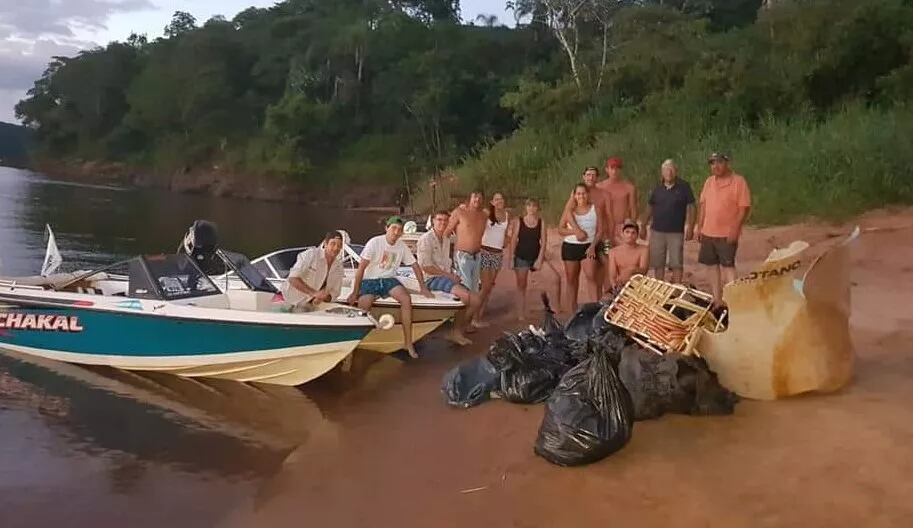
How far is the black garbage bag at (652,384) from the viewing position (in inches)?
231

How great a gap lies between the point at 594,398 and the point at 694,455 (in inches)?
28.0

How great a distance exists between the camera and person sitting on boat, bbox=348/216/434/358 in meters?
9.05

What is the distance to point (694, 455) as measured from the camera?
5.37m

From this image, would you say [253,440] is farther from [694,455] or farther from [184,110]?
[184,110]

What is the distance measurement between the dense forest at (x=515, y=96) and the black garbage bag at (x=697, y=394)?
962cm

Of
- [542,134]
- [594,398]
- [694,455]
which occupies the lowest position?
[694,455]

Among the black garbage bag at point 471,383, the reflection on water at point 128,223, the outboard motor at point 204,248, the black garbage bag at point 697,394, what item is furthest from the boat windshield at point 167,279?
the reflection on water at point 128,223

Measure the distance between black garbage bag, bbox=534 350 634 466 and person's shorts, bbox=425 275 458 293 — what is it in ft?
14.2

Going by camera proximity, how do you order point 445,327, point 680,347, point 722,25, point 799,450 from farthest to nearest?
point 722,25, point 445,327, point 680,347, point 799,450

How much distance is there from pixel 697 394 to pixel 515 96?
20801mm

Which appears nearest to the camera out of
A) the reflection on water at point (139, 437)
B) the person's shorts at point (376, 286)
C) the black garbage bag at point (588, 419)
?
the black garbage bag at point (588, 419)

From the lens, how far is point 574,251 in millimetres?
9492

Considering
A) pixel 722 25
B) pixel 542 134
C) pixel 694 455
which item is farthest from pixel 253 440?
pixel 722 25

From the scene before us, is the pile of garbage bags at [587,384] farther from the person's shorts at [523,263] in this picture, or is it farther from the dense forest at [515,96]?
the dense forest at [515,96]
